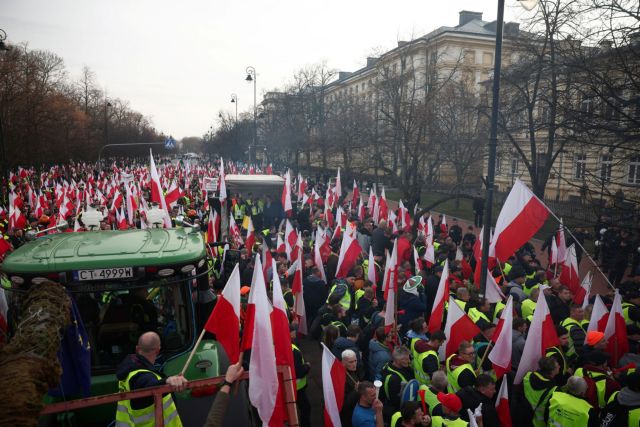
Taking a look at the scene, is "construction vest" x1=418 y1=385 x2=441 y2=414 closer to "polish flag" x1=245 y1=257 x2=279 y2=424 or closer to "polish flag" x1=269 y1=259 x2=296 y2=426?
"polish flag" x1=269 y1=259 x2=296 y2=426

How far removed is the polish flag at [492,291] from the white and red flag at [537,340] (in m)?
2.23

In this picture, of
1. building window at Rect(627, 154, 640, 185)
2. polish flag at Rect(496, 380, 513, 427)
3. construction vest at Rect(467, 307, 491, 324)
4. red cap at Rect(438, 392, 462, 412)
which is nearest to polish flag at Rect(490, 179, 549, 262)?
construction vest at Rect(467, 307, 491, 324)

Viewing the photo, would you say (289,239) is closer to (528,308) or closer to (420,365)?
(528,308)

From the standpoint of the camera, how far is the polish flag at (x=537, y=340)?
5.42 m

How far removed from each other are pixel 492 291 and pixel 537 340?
2442mm

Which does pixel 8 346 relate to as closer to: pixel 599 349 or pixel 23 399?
pixel 23 399

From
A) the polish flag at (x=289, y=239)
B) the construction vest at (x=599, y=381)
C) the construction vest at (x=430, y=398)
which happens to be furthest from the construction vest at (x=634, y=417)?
the polish flag at (x=289, y=239)

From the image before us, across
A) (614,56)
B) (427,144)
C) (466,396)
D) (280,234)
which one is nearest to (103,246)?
(466,396)

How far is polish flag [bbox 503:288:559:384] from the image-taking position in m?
5.42

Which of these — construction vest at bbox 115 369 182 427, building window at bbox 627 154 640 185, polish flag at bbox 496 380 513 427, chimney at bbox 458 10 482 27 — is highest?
chimney at bbox 458 10 482 27

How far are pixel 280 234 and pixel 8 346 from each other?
953 cm

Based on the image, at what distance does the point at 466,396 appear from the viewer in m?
4.56

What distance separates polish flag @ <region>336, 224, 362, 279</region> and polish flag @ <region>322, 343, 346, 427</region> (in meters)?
4.58

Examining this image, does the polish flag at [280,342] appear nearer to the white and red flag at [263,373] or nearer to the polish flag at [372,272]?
the white and red flag at [263,373]
